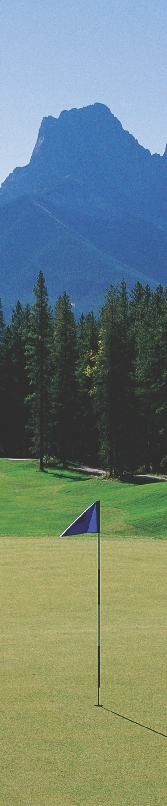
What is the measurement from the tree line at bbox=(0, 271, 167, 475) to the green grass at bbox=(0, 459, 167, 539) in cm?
533

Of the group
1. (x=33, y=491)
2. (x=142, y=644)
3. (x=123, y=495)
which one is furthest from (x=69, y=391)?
(x=142, y=644)

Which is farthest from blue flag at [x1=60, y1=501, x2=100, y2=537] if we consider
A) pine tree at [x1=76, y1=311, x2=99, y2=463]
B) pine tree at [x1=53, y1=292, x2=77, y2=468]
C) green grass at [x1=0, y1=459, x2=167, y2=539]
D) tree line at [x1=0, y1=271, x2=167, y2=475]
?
pine tree at [x1=76, y1=311, x2=99, y2=463]

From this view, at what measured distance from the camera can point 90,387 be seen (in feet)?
251

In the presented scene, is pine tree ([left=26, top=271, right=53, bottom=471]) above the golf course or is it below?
above

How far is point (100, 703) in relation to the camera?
31.6 feet

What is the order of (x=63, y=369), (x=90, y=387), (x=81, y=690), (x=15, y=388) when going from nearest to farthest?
(x=81, y=690), (x=63, y=369), (x=90, y=387), (x=15, y=388)

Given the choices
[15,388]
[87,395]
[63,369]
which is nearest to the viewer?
[63,369]

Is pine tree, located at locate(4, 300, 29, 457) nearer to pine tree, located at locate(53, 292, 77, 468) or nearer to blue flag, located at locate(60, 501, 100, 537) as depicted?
Answer: pine tree, located at locate(53, 292, 77, 468)

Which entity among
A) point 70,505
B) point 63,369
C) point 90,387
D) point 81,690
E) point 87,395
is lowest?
point 81,690

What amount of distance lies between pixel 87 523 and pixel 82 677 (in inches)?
80.0

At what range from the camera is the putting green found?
7.48m

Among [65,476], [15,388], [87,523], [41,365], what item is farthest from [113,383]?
[87,523]

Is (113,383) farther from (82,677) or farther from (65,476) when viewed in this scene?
(82,677)

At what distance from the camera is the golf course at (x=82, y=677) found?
7527 mm
